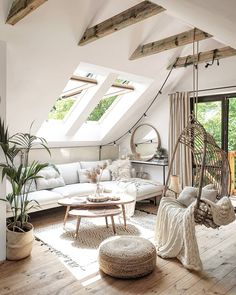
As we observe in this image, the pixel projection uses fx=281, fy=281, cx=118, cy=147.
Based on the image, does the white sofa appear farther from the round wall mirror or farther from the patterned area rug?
the round wall mirror

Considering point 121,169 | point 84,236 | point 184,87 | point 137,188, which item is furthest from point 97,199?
point 184,87

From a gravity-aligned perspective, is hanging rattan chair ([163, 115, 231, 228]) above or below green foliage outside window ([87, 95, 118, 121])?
below

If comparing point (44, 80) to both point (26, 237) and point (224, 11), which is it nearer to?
point (26, 237)

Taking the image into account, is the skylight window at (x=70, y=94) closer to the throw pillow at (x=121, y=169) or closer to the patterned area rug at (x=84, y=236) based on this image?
the throw pillow at (x=121, y=169)

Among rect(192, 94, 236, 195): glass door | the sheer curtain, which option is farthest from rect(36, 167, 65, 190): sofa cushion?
rect(192, 94, 236, 195): glass door

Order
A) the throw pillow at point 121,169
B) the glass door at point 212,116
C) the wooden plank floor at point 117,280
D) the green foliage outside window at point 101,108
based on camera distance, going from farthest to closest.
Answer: the green foliage outside window at point 101,108, the throw pillow at point 121,169, the glass door at point 212,116, the wooden plank floor at point 117,280

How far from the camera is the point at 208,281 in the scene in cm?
264

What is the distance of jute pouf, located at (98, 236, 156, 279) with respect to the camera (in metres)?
2.63

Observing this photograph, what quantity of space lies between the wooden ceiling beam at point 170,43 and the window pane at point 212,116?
1.68m

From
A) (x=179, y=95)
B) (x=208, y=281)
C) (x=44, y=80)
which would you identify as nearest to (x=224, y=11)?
(x=208, y=281)

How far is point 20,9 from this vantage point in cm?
268

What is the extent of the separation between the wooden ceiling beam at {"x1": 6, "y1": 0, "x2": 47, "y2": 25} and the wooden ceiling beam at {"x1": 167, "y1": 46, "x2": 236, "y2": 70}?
2371 mm

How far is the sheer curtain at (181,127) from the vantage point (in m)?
5.12

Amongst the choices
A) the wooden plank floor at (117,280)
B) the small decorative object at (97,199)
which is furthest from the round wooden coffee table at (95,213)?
the wooden plank floor at (117,280)
